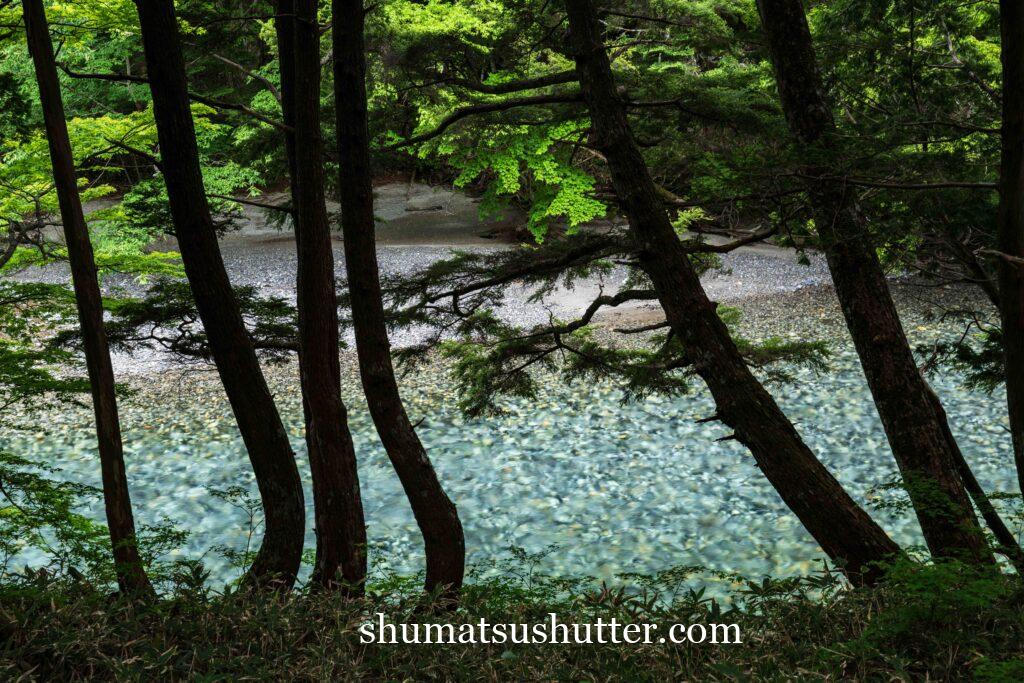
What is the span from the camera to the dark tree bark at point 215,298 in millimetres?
4109

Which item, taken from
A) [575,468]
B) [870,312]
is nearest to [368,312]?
[870,312]

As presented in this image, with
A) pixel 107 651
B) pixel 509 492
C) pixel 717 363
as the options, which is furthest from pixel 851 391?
pixel 107 651

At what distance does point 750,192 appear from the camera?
4.04 meters

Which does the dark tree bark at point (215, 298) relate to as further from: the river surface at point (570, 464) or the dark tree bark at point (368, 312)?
the river surface at point (570, 464)

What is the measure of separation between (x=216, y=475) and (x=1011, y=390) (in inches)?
296

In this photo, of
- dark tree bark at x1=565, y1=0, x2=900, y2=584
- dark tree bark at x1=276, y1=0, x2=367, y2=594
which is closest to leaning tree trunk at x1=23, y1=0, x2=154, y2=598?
dark tree bark at x1=276, y1=0, x2=367, y2=594

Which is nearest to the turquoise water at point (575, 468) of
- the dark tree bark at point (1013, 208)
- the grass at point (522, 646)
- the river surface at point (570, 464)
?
the river surface at point (570, 464)

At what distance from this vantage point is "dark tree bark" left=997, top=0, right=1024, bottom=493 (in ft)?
11.5

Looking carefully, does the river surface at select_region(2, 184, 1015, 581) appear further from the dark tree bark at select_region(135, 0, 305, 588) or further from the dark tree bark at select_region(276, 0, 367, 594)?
the dark tree bark at select_region(135, 0, 305, 588)

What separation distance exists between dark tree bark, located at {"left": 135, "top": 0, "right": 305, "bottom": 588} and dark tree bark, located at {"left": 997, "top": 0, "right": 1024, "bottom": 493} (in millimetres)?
3455

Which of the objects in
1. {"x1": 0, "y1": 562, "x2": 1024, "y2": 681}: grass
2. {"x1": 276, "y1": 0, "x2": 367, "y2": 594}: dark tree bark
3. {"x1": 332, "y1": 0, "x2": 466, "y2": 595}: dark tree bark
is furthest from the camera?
{"x1": 276, "y1": 0, "x2": 367, "y2": 594}: dark tree bark

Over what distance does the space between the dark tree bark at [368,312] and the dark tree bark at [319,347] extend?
177 millimetres

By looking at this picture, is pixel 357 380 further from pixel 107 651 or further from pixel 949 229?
pixel 107 651

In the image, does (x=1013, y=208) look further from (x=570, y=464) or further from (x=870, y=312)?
(x=570, y=464)
